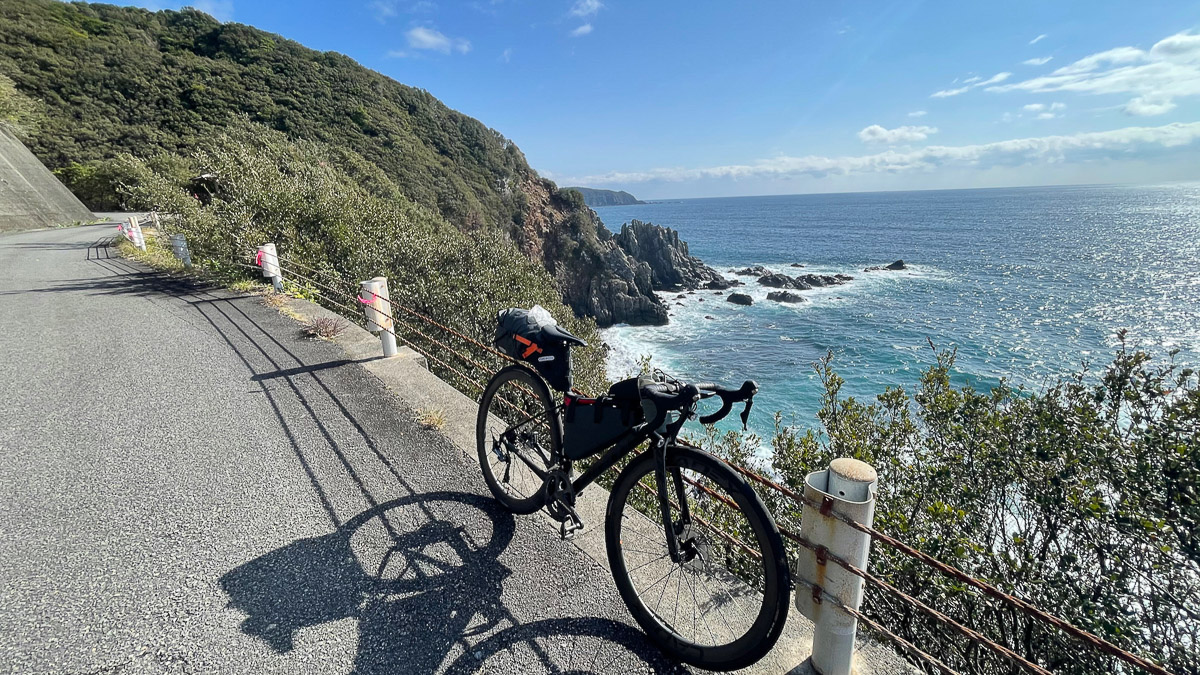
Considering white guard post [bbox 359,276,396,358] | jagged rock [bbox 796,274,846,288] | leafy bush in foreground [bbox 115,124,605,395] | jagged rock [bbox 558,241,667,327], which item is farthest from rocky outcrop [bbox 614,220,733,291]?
white guard post [bbox 359,276,396,358]

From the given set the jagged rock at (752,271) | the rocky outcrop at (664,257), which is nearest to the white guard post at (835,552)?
the rocky outcrop at (664,257)

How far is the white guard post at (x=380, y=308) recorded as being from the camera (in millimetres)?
6262

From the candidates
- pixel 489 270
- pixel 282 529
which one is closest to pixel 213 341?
pixel 282 529

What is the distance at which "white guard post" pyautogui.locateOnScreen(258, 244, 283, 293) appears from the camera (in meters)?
9.68

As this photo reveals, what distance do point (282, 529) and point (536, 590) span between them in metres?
1.90

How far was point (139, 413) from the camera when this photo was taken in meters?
5.05

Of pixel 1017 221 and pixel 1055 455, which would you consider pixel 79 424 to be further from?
pixel 1017 221

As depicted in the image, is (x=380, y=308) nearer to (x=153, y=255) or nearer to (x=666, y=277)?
(x=153, y=255)

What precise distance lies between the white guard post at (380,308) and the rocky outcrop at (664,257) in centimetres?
5438

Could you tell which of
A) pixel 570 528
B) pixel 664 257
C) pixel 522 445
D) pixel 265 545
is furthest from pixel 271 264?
pixel 664 257

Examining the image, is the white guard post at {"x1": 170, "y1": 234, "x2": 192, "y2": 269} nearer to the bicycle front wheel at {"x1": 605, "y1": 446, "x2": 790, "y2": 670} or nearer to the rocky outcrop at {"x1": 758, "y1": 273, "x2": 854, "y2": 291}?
the bicycle front wheel at {"x1": 605, "y1": 446, "x2": 790, "y2": 670}

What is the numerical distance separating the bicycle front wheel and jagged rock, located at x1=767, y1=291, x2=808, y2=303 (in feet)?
158

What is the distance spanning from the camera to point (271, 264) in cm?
988

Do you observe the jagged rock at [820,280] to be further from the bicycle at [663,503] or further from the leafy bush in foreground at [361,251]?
the bicycle at [663,503]
